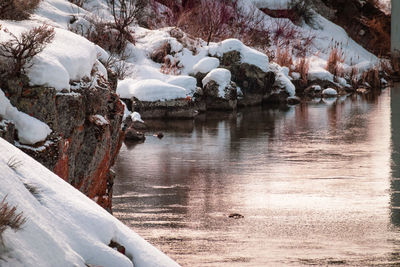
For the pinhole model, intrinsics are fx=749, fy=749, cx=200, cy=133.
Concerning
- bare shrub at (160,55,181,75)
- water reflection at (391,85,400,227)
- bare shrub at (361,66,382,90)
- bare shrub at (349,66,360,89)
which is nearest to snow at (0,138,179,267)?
water reflection at (391,85,400,227)

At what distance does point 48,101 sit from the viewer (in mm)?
6422

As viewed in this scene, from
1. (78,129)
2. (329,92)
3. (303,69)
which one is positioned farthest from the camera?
(303,69)

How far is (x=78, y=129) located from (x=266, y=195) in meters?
3.27

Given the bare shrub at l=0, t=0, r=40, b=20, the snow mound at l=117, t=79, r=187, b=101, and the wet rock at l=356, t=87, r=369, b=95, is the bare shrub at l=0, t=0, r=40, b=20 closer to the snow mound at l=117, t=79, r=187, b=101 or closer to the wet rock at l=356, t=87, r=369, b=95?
the snow mound at l=117, t=79, r=187, b=101

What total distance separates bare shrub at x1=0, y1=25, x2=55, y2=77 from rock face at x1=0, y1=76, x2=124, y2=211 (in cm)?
13

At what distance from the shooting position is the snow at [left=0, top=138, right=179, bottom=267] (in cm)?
328

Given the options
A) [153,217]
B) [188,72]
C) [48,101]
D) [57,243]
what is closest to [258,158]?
[153,217]

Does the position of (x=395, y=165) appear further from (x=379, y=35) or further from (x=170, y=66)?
(x=379, y=35)

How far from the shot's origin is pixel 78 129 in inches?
276

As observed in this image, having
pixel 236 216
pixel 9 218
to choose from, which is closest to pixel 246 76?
pixel 236 216

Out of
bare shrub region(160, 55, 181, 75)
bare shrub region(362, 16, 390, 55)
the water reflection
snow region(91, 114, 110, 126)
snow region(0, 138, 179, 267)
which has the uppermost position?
bare shrub region(362, 16, 390, 55)

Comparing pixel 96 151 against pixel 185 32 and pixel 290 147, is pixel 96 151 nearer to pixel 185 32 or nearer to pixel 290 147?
pixel 290 147

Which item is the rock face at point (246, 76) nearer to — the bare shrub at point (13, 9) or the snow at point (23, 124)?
the bare shrub at point (13, 9)

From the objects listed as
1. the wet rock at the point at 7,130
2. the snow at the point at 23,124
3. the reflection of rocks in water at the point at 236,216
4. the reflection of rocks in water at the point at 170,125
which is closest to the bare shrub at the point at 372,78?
the reflection of rocks in water at the point at 170,125
